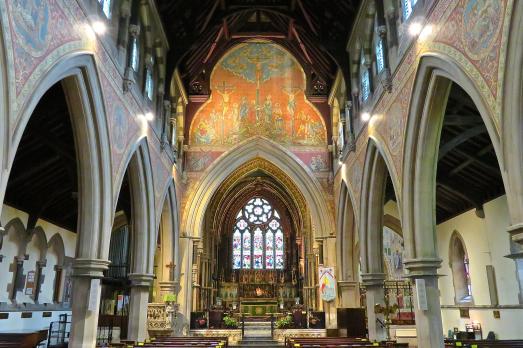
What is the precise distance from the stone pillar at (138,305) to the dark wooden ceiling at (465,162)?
917 cm

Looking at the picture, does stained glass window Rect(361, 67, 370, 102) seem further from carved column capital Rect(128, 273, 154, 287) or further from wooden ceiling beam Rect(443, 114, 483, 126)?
carved column capital Rect(128, 273, 154, 287)

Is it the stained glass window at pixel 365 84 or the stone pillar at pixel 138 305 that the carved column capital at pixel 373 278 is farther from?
the stone pillar at pixel 138 305

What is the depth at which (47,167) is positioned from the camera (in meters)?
13.5

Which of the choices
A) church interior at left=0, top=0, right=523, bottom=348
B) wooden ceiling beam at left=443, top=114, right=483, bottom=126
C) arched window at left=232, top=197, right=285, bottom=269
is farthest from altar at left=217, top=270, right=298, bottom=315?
wooden ceiling beam at left=443, top=114, right=483, bottom=126

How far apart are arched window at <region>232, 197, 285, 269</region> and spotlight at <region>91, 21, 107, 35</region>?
75.9 feet

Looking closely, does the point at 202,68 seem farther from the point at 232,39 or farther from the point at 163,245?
the point at 163,245

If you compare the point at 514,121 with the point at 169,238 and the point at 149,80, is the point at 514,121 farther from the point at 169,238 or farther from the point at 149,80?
the point at 169,238

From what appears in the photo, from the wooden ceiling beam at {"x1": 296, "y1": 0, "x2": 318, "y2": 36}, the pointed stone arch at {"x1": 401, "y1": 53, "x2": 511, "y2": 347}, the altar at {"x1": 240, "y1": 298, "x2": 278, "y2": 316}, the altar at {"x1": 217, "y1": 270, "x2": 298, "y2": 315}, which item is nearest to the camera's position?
the pointed stone arch at {"x1": 401, "y1": 53, "x2": 511, "y2": 347}

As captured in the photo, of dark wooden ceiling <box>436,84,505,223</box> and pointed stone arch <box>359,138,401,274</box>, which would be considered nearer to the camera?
dark wooden ceiling <box>436,84,505,223</box>

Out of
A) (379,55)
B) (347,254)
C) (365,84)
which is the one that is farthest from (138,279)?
(379,55)

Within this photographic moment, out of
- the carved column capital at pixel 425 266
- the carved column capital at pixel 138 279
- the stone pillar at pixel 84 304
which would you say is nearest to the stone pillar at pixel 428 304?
the carved column capital at pixel 425 266

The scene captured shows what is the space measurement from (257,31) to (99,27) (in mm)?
10804

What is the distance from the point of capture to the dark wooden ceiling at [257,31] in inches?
608

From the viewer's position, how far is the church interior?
7.05 metres
